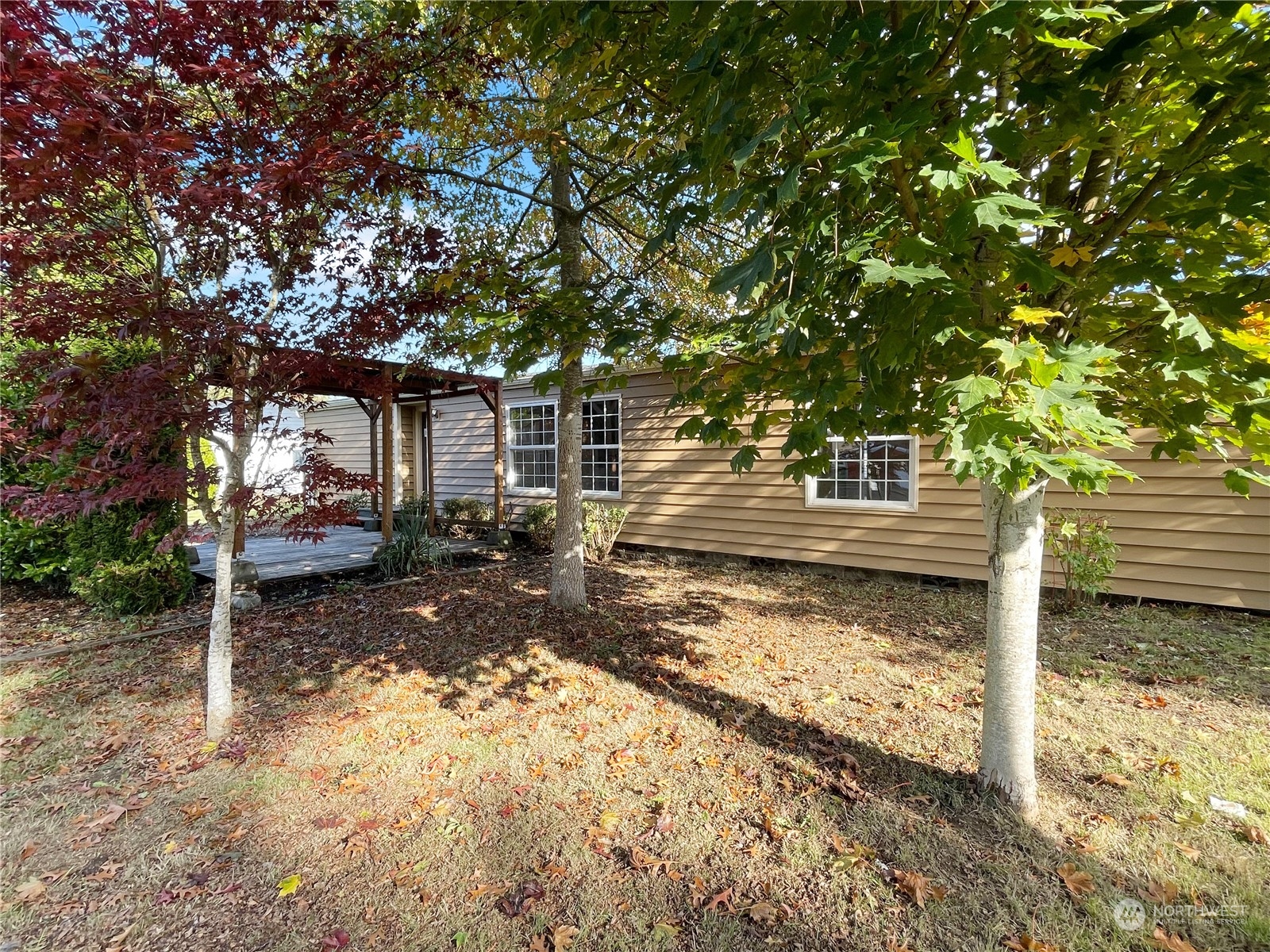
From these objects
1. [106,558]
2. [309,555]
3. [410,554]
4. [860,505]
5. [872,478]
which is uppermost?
[872,478]

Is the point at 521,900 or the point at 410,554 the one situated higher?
the point at 410,554

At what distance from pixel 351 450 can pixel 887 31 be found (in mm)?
14396

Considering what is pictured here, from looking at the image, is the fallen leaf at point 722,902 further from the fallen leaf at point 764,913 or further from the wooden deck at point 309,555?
the wooden deck at point 309,555

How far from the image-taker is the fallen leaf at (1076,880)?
6.17 feet

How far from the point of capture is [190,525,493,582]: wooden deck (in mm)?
6578

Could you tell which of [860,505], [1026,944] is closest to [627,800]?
[1026,944]

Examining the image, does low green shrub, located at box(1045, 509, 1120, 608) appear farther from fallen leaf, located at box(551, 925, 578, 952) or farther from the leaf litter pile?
fallen leaf, located at box(551, 925, 578, 952)

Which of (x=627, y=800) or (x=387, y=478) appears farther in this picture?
(x=387, y=478)

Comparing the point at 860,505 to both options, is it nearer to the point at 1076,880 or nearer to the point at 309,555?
the point at 1076,880

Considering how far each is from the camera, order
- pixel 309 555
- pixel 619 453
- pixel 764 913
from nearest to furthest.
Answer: pixel 764 913 < pixel 309 555 < pixel 619 453

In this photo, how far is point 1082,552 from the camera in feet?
16.2

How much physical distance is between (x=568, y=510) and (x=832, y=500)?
146 inches

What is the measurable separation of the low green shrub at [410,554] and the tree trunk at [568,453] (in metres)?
2.72

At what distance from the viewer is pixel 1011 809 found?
2.25m
